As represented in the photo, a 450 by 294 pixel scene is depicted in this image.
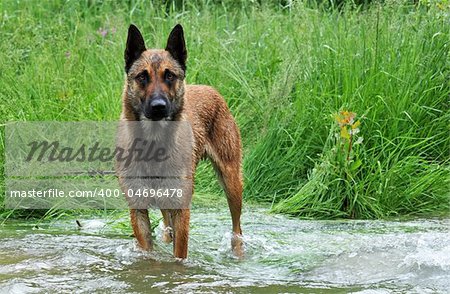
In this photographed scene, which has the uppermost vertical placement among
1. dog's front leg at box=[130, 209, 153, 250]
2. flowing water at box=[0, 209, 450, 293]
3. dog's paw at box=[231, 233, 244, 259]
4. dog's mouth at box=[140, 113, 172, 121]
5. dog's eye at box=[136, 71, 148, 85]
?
dog's eye at box=[136, 71, 148, 85]

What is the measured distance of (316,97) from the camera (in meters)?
7.97

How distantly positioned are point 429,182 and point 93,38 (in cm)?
455

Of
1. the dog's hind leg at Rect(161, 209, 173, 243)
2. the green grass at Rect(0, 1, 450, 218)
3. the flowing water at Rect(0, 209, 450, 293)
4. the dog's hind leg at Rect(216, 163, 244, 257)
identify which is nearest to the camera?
the flowing water at Rect(0, 209, 450, 293)

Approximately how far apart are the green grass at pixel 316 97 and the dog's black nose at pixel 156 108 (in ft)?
6.47

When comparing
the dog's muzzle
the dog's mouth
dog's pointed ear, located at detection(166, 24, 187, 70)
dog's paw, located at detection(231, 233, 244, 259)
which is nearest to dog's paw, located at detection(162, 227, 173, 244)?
dog's paw, located at detection(231, 233, 244, 259)

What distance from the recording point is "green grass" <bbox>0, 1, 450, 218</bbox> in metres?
7.39

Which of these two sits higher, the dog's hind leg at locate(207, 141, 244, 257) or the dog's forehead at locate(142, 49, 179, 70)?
the dog's forehead at locate(142, 49, 179, 70)

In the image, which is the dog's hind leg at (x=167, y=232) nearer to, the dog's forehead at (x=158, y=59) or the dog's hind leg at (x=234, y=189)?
the dog's hind leg at (x=234, y=189)

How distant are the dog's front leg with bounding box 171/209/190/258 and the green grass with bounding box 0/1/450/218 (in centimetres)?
167

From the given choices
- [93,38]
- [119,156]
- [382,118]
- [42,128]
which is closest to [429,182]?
[382,118]

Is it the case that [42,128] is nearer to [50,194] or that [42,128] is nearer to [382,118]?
[50,194]

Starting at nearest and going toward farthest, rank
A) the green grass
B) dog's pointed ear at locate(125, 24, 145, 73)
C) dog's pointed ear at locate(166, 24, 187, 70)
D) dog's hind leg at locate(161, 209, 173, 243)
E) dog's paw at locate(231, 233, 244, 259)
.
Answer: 1. dog's pointed ear at locate(125, 24, 145, 73)
2. dog's pointed ear at locate(166, 24, 187, 70)
3. dog's paw at locate(231, 233, 244, 259)
4. dog's hind leg at locate(161, 209, 173, 243)
5. the green grass

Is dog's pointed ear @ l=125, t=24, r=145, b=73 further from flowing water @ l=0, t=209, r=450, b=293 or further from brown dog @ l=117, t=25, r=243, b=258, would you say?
flowing water @ l=0, t=209, r=450, b=293

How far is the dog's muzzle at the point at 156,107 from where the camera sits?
18.5 feet
